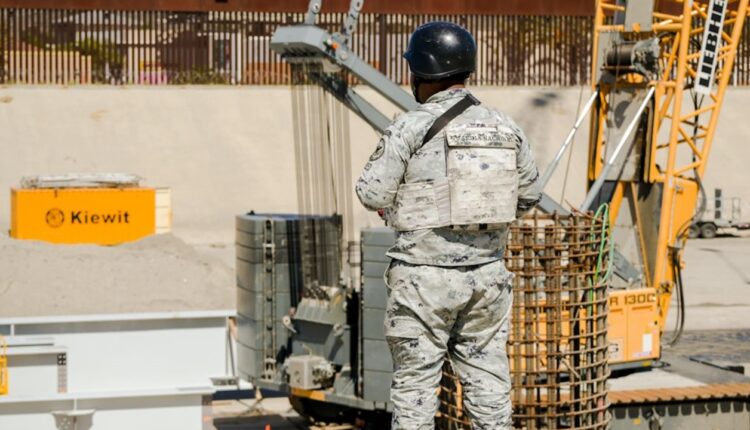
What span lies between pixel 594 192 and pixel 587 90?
74.9 feet

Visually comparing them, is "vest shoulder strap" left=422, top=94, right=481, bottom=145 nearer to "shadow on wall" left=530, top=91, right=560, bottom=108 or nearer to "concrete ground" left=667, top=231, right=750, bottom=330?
"concrete ground" left=667, top=231, right=750, bottom=330

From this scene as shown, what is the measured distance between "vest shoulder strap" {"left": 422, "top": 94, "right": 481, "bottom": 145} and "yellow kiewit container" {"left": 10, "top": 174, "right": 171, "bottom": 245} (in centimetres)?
1988

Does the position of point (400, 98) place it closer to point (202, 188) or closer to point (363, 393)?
point (363, 393)

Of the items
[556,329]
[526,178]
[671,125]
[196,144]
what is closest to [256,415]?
[556,329]

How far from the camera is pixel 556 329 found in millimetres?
8430

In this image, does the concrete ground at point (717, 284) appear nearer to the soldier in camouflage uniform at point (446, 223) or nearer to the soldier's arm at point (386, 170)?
the soldier in camouflage uniform at point (446, 223)

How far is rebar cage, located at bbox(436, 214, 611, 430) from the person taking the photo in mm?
8359

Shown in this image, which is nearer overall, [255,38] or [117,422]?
[117,422]

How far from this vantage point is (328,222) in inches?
460

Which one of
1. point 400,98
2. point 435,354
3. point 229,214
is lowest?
point 229,214

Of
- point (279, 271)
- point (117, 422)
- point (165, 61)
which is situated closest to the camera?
point (117, 422)

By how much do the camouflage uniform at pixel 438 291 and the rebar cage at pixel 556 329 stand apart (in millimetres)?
2871

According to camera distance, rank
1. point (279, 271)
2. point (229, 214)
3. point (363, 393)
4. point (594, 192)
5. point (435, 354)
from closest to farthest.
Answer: point (435, 354)
point (363, 393)
point (279, 271)
point (594, 192)
point (229, 214)

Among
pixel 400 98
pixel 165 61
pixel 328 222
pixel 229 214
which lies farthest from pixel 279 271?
pixel 165 61
